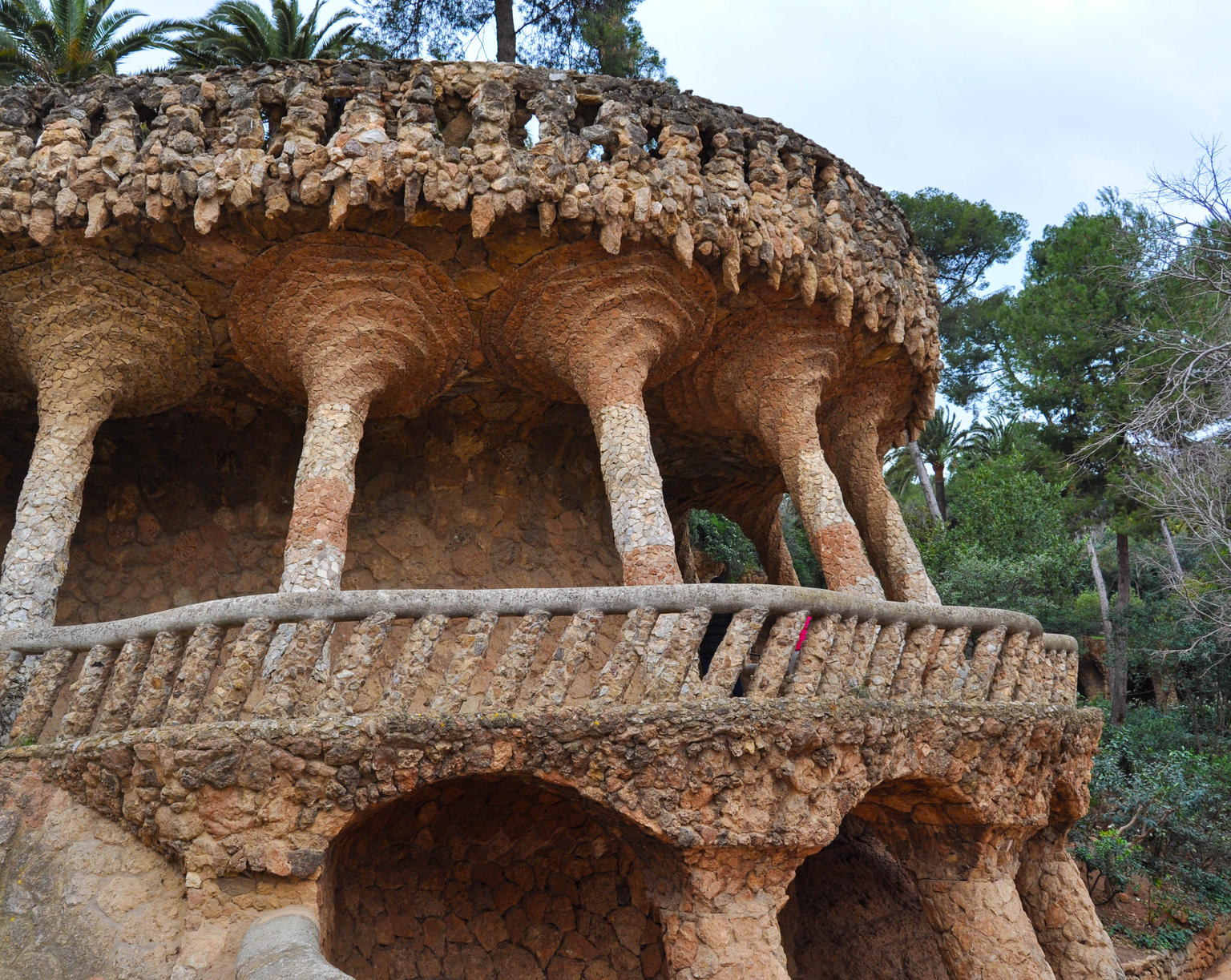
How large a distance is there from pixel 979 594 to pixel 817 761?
11690mm

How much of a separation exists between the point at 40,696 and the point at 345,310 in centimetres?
261

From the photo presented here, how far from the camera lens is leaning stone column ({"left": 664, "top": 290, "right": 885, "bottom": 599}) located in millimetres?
6355

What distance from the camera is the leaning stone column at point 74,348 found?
5434mm

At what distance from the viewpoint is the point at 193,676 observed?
13.1ft

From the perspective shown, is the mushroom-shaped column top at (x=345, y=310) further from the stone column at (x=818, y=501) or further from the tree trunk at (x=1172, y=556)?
the tree trunk at (x=1172, y=556)

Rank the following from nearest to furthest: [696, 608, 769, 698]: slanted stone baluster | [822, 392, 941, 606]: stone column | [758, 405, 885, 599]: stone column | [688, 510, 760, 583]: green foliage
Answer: [696, 608, 769, 698]: slanted stone baluster < [758, 405, 885, 599]: stone column < [822, 392, 941, 606]: stone column < [688, 510, 760, 583]: green foliage

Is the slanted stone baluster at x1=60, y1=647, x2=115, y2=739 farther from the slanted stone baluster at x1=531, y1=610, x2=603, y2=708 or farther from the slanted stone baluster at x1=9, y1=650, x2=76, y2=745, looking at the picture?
the slanted stone baluster at x1=531, y1=610, x2=603, y2=708

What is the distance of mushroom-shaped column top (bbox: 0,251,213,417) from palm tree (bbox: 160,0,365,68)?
26.6 feet

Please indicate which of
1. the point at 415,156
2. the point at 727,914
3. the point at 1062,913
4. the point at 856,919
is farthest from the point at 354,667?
the point at 856,919

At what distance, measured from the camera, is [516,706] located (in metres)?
4.04

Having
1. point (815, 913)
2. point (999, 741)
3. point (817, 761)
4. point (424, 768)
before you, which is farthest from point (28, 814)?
point (815, 913)

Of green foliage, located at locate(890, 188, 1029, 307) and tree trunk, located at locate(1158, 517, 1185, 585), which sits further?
green foliage, located at locate(890, 188, 1029, 307)

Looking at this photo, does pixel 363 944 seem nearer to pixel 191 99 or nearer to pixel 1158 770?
pixel 191 99

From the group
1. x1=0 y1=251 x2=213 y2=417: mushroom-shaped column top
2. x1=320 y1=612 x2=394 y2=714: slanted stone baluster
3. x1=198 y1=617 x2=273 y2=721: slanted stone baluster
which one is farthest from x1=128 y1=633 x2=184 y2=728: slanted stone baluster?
x1=0 y1=251 x2=213 y2=417: mushroom-shaped column top
